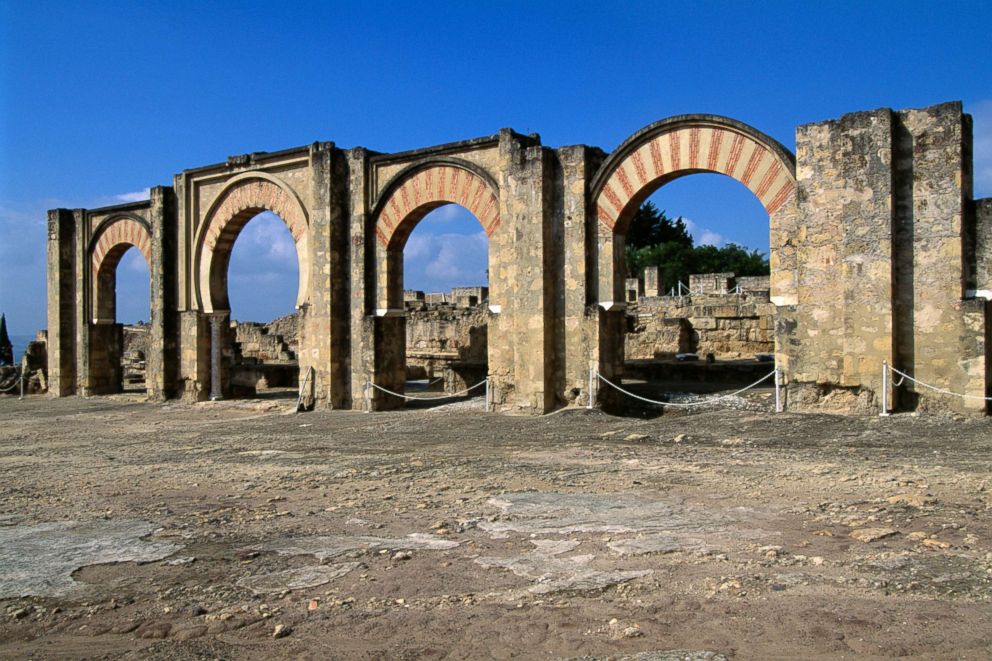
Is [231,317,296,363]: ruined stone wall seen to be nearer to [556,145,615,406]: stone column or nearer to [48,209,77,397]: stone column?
[48,209,77,397]: stone column

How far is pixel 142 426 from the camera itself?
34.6 feet

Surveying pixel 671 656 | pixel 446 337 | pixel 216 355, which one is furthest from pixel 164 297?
pixel 671 656

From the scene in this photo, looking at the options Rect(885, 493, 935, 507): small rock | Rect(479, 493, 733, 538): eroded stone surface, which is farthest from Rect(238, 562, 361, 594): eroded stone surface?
Rect(885, 493, 935, 507): small rock

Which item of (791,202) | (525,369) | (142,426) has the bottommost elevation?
(142,426)

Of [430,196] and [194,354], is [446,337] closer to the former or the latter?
[194,354]

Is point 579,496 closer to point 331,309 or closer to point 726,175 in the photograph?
point 726,175

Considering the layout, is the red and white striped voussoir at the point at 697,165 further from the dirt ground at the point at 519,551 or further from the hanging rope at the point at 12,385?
the hanging rope at the point at 12,385

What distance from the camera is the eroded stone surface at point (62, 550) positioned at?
3.58 m

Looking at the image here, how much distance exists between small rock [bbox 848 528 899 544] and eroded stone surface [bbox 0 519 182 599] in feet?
10.9

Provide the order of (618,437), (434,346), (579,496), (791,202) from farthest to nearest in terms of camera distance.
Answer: (434,346)
(791,202)
(618,437)
(579,496)

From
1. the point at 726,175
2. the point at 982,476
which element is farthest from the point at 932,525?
the point at 726,175

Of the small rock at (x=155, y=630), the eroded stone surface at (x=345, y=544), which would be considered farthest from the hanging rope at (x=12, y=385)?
the small rock at (x=155, y=630)

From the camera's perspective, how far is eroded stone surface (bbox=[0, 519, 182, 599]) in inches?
141

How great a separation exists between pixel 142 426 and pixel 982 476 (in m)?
9.38
